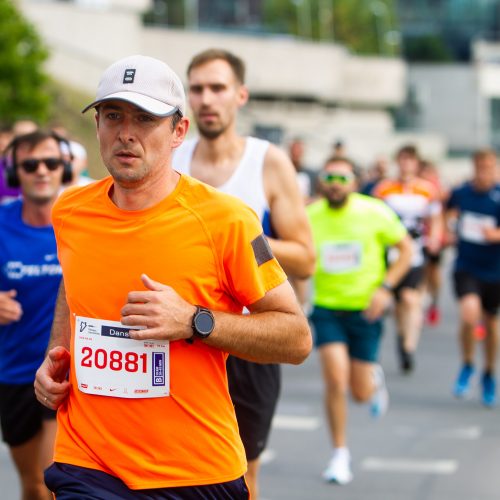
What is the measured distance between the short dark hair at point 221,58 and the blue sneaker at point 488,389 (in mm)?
5709

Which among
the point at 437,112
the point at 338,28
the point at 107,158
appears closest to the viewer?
the point at 107,158

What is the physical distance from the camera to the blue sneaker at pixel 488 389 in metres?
10.9

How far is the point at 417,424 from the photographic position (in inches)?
395

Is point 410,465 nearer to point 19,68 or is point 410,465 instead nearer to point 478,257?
point 478,257

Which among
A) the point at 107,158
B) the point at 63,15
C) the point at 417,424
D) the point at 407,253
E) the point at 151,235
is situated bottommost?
the point at 417,424

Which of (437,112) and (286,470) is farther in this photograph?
(437,112)

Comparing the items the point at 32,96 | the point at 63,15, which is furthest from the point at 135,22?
the point at 32,96

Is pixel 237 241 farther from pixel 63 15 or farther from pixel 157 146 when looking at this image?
pixel 63 15

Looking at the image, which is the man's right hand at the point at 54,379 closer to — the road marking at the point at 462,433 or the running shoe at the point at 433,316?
the road marking at the point at 462,433

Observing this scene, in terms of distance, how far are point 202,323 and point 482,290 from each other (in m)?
8.45

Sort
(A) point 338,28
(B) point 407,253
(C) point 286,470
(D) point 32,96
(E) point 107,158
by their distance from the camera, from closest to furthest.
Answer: (E) point 107,158 < (C) point 286,470 < (B) point 407,253 < (D) point 32,96 < (A) point 338,28

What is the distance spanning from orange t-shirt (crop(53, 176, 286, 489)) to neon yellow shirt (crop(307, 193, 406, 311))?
213 inches

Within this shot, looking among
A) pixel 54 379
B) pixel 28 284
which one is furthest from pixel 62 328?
pixel 28 284

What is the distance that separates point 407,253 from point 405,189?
463cm
